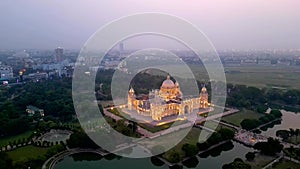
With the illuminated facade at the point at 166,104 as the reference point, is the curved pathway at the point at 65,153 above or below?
below

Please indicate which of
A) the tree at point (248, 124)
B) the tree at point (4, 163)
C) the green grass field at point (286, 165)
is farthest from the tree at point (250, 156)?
the tree at point (4, 163)

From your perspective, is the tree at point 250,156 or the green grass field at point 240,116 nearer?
the tree at point 250,156

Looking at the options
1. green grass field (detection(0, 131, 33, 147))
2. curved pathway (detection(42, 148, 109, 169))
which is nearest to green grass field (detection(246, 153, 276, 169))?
curved pathway (detection(42, 148, 109, 169))

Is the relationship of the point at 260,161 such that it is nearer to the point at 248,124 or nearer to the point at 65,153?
the point at 248,124

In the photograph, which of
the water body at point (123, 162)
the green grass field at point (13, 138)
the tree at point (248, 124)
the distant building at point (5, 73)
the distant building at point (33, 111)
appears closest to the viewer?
the water body at point (123, 162)

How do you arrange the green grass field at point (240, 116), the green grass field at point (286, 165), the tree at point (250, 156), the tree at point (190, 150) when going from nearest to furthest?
the green grass field at point (286, 165)
the tree at point (190, 150)
the tree at point (250, 156)
the green grass field at point (240, 116)

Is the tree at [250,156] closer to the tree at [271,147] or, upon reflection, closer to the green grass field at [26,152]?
the tree at [271,147]

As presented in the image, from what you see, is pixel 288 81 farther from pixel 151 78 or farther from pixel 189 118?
pixel 189 118
